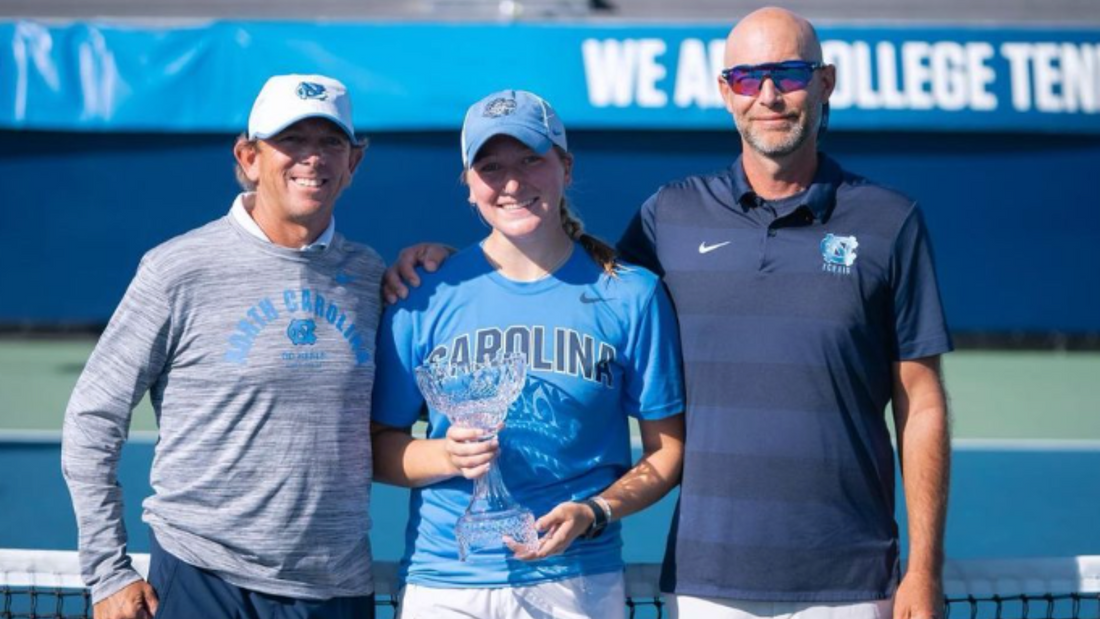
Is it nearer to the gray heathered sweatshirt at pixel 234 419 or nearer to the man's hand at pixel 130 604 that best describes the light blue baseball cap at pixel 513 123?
the gray heathered sweatshirt at pixel 234 419

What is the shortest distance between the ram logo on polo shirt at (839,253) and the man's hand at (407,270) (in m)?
0.78

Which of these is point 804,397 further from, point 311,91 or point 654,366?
point 311,91

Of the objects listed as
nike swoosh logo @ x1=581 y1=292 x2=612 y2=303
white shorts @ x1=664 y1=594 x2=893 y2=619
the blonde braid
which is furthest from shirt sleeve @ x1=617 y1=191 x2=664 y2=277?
white shorts @ x1=664 y1=594 x2=893 y2=619

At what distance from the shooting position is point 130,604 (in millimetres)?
2660

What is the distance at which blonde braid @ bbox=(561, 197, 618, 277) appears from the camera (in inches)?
108

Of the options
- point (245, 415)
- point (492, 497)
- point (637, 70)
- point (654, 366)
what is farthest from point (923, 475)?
point (637, 70)

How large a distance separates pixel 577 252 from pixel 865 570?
2.76 feet

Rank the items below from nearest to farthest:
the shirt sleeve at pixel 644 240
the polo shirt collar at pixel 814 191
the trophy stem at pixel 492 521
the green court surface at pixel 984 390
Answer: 1. the trophy stem at pixel 492 521
2. the polo shirt collar at pixel 814 191
3. the shirt sleeve at pixel 644 240
4. the green court surface at pixel 984 390

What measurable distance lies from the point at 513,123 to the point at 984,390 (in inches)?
300

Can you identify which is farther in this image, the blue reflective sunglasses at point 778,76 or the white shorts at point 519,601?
the blue reflective sunglasses at point 778,76

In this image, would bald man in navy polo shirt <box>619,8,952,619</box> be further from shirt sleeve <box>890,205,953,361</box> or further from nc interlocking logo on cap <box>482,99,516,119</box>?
nc interlocking logo on cap <box>482,99,516,119</box>

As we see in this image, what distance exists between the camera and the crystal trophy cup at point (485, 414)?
252cm

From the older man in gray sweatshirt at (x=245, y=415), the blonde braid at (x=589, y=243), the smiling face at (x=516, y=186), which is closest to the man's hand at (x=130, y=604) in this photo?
the older man in gray sweatshirt at (x=245, y=415)

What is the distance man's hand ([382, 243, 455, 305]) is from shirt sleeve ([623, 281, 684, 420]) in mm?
454
